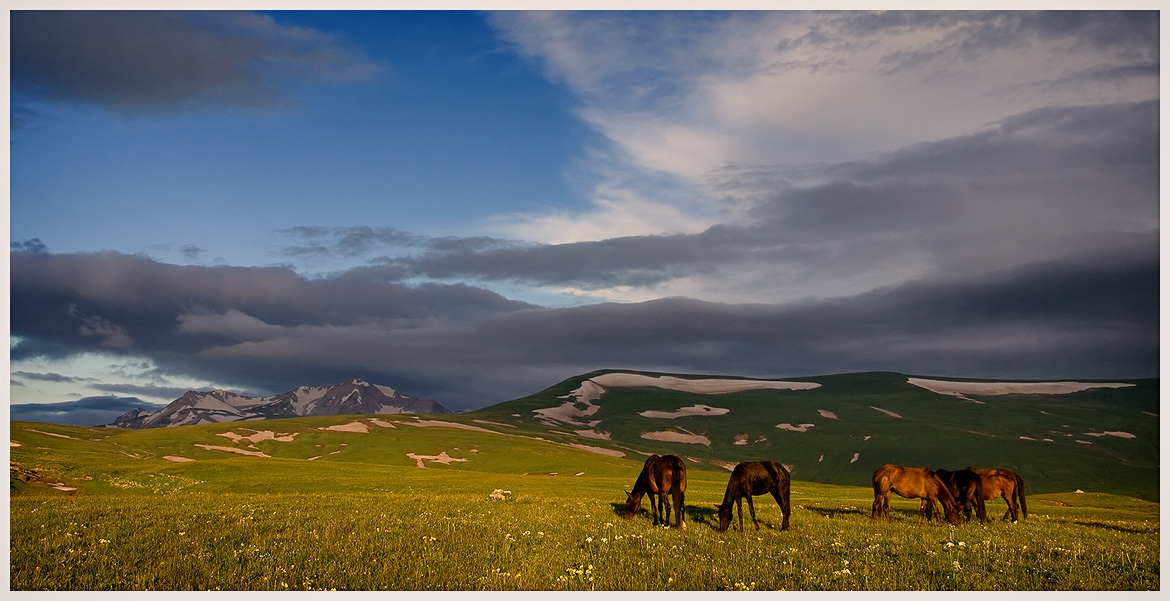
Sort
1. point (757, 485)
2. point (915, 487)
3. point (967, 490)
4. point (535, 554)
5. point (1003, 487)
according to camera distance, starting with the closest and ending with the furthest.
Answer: point (535, 554) → point (757, 485) → point (915, 487) → point (967, 490) → point (1003, 487)

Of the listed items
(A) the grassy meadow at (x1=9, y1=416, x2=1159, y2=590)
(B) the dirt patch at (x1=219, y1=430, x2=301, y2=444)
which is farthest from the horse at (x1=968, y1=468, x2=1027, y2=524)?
(B) the dirt patch at (x1=219, y1=430, x2=301, y2=444)

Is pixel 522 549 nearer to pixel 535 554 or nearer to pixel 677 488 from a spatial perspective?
pixel 535 554

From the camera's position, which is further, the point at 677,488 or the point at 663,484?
the point at 663,484

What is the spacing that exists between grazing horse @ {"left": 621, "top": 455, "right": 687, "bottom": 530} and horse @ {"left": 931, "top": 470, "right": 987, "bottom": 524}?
12882mm

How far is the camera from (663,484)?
92.2 feet

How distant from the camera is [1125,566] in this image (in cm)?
1961

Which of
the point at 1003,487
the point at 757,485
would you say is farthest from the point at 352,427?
the point at 1003,487

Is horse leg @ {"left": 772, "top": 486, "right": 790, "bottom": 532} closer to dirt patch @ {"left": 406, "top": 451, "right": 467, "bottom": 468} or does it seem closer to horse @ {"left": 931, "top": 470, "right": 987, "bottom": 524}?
horse @ {"left": 931, "top": 470, "right": 987, "bottom": 524}

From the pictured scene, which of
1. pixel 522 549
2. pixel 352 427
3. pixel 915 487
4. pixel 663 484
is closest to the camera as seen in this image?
pixel 522 549

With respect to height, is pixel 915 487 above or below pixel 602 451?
above

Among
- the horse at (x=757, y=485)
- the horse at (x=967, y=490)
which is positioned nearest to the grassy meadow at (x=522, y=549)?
the horse at (x=757, y=485)

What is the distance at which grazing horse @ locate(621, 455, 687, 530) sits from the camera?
2726 centimetres

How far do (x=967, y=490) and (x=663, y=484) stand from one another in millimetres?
14981

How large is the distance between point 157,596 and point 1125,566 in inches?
1061
